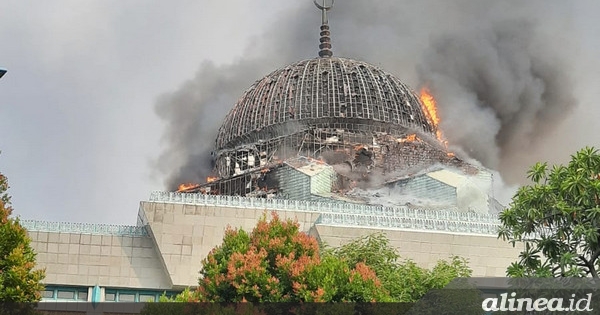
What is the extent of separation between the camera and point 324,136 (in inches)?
2485

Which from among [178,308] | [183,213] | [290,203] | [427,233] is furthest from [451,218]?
[178,308]

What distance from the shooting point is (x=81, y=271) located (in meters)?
45.4

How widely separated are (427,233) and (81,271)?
15815 mm

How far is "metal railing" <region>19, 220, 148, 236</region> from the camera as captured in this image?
45.6 metres

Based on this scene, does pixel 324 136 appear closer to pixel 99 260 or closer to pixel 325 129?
pixel 325 129

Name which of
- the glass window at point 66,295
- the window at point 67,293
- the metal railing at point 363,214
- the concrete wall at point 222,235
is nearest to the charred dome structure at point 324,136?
the metal railing at point 363,214

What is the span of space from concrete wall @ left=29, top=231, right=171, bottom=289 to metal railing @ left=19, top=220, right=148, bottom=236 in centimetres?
26

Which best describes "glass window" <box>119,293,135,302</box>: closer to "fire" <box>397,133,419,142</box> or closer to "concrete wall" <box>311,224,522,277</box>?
"concrete wall" <box>311,224,522,277</box>

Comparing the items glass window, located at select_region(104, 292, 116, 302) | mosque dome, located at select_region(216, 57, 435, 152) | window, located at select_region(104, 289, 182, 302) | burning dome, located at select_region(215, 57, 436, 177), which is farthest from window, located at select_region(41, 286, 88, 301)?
mosque dome, located at select_region(216, 57, 435, 152)

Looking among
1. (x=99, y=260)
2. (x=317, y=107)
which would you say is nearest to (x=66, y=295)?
(x=99, y=260)

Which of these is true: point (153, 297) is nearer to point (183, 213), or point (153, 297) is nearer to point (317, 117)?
point (183, 213)

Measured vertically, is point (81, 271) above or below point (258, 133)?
below

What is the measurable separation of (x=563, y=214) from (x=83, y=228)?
2570 cm

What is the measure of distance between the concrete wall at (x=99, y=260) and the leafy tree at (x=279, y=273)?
12.8 metres
